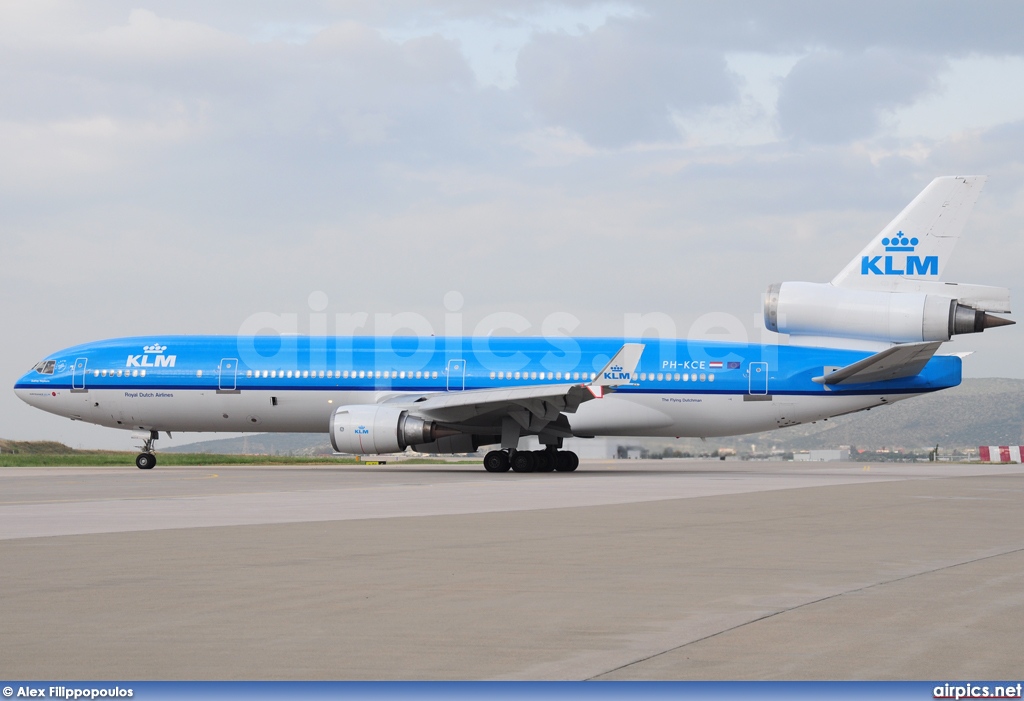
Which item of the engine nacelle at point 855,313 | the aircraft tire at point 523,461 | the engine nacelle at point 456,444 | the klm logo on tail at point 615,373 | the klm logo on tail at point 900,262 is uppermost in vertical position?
the klm logo on tail at point 900,262

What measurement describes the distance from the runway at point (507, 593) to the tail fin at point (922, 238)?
16194mm

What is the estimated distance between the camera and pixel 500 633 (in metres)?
6.95

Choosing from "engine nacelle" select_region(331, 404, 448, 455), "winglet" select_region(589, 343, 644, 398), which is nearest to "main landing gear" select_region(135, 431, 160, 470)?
"engine nacelle" select_region(331, 404, 448, 455)

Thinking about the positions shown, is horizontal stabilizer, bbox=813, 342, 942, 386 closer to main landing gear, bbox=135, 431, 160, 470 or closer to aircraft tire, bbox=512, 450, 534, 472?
aircraft tire, bbox=512, 450, 534, 472

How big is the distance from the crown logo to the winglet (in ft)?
26.6

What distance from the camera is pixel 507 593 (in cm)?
869

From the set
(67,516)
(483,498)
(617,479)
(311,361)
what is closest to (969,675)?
(67,516)

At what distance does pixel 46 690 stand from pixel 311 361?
98.6 ft

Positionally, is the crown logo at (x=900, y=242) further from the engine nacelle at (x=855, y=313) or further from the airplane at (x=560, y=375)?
the engine nacelle at (x=855, y=313)

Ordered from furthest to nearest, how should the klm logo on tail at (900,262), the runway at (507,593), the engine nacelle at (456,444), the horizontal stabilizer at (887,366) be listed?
the engine nacelle at (456,444) < the klm logo on tail at (900,262) < the horizontal stabilizer at (887,366) < the runway at (507,593)

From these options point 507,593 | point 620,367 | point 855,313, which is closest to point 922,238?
point 855,313

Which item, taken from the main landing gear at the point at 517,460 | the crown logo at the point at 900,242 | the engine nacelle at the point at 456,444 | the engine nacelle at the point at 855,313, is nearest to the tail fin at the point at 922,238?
the crown logo at the point at 900,242

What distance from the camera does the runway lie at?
6086 millimetres

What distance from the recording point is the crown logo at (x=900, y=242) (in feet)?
108
